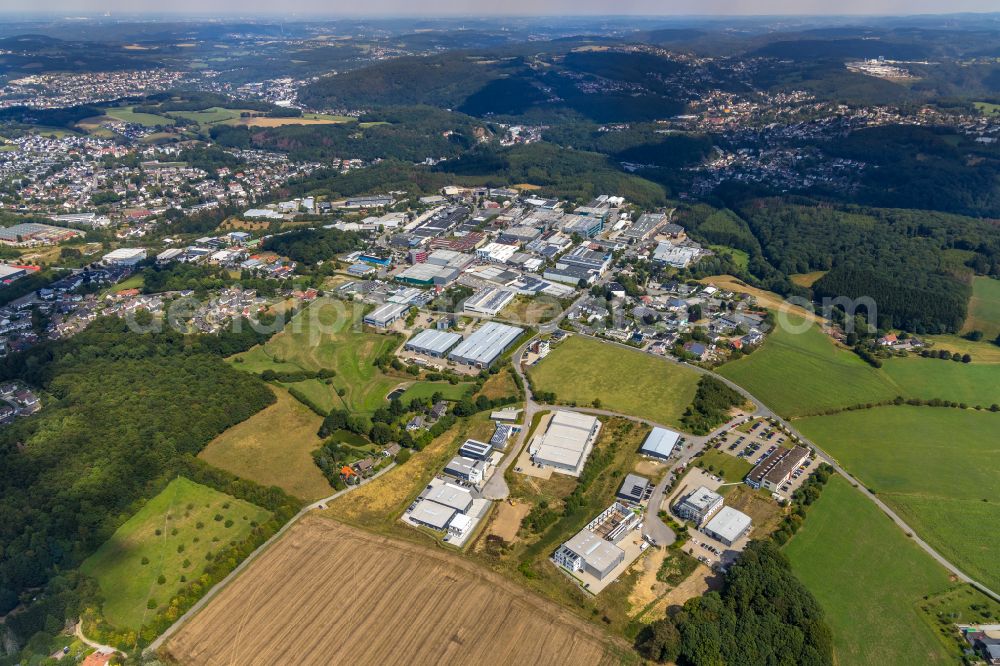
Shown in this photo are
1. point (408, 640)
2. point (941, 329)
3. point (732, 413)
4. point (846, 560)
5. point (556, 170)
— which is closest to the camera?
point (408, 640)

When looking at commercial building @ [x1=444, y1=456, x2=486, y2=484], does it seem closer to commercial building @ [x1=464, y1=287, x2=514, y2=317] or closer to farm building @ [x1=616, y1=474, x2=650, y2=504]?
farm building @ [x1=616, y1=474, x2=650, y2=504]

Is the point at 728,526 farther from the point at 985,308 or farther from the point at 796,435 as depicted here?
the point at 985,308

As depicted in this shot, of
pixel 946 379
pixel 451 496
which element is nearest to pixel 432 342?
pixel 451 496

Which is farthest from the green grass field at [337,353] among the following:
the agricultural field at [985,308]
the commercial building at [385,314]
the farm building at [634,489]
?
the agricultural field at [985,308]

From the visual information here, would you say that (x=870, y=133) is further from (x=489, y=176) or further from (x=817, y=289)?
(x=489, y=176)

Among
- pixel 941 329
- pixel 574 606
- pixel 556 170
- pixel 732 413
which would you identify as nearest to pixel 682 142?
pixel 556 170

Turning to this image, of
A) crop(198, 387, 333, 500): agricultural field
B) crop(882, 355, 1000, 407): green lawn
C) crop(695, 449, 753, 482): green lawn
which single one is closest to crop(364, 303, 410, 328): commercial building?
crop(198, 387, 333, 500): agricultural field
